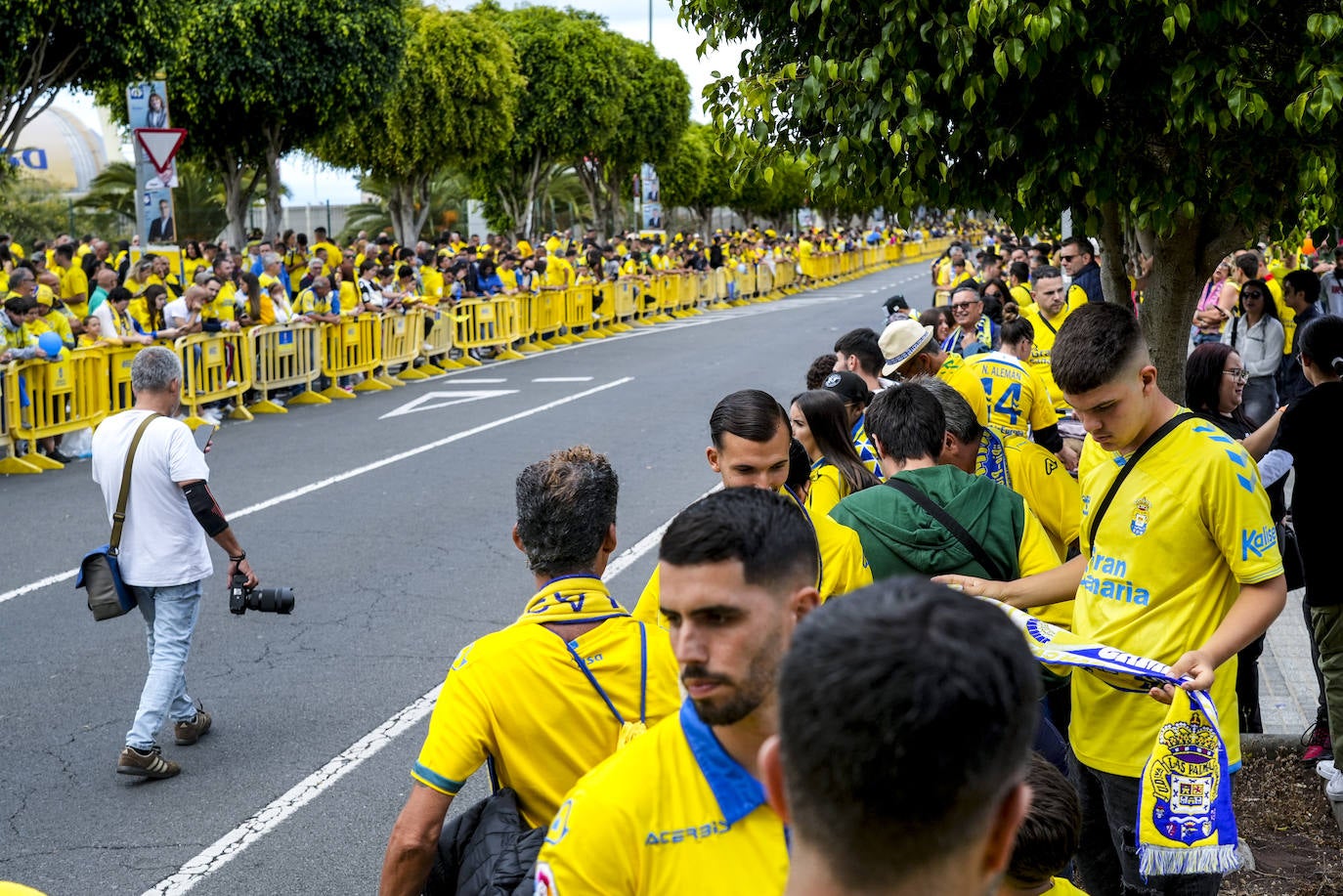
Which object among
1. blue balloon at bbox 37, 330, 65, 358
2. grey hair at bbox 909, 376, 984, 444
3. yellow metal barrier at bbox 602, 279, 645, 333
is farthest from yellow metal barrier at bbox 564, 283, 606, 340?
grey hair at bbox 909, 376, 984, 444

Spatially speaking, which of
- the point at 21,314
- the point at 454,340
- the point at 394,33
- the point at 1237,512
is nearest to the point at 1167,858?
the point at 1237,512

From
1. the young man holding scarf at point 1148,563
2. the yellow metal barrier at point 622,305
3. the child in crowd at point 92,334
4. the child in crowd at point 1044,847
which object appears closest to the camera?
the child in crowd at point 1044,847

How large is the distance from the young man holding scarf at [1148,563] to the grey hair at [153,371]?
4199 millimetres

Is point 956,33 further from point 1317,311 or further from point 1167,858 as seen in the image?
point 1317,311

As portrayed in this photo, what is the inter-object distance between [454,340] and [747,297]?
1933 cm

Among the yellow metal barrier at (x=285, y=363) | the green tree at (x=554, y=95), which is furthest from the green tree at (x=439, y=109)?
the yellow metal barrier at (x=285, y=363)

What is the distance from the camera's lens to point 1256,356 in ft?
37.2

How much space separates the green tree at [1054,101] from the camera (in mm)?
4746

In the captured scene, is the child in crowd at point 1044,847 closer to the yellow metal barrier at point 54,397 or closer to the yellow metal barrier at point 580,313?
the yellow metal barrier at point 54,397

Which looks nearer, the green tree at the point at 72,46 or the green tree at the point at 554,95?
the green tree at the point at 72,46

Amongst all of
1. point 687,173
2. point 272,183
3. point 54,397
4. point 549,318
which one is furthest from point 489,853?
point 687,173

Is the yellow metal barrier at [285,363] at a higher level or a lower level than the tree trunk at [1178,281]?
lower

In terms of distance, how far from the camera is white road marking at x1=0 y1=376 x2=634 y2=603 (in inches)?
376

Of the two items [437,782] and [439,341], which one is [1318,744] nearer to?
[437,782]
